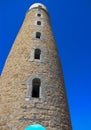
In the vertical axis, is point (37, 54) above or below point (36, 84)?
above

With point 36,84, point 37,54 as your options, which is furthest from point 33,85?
point 37,54

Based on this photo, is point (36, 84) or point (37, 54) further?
point (37, 54)

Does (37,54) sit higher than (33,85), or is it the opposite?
(37,54)

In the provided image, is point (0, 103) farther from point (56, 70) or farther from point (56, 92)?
point (56, 70)

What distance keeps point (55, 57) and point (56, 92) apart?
3016 mm

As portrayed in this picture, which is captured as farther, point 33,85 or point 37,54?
point 37,54

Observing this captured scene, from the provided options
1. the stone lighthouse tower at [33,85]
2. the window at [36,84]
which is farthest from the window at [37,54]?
the window at [36,84]

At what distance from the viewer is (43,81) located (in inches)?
499

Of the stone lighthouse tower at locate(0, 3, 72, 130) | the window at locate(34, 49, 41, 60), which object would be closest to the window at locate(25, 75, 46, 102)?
the stone lighthouse tower at locate(0, 3, 72, 130)

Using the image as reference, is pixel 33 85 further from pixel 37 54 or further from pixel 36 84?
pixel 37 54

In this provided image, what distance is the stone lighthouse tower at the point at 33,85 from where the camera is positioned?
36.8ft

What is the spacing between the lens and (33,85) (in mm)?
13438

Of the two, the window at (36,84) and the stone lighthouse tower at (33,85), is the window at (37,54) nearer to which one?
the stone lighthouse tower at (33,85)

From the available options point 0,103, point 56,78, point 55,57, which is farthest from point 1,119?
point 55,57
